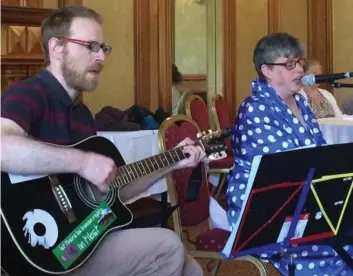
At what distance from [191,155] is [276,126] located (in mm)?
319

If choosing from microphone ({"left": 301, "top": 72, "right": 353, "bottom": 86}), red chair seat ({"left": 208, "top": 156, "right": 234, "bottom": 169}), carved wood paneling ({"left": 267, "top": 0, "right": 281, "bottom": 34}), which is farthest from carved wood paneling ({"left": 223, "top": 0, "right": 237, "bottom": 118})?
microphone ({"left": 301, "top": 72, "right": 353, "bottom": 86})

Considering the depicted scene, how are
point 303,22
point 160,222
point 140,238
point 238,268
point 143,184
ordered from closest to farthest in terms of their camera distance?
point 140,238, point 143,184, point 160,222, point 238,268, point 303,22

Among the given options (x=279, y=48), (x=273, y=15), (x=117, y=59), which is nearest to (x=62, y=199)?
(x=279, y=48)

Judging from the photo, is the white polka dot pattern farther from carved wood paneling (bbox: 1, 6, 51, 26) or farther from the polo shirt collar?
carved wood paneling (bbox: 1, 6, 51, 26)

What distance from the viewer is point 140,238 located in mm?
1840

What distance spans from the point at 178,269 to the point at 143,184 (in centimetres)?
34

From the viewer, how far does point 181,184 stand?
2.37 metres

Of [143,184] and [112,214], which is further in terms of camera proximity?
[143,184]

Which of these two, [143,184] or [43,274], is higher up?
[143,184]

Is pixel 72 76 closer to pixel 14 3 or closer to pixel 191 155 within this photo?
pixel 191 155

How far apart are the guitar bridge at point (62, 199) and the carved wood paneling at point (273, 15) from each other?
5074mm

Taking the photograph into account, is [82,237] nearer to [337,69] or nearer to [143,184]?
[143,184]

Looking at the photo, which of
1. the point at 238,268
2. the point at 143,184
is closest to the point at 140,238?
the point at 143,184

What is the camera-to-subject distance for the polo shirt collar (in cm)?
193
